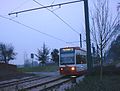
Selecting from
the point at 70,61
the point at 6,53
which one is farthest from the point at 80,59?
the point at 6,53

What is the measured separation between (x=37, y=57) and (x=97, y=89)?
261 feet

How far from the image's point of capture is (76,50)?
42.0m

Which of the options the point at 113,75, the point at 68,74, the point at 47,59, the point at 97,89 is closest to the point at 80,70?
the point at 68,74

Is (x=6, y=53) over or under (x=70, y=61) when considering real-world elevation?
over

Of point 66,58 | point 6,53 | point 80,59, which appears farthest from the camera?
point 6,53

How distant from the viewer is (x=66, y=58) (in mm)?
41906

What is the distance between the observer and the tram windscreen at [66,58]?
41.5 metres

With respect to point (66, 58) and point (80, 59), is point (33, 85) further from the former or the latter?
point (80, 59)

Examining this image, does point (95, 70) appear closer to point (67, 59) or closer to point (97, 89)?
point (97, 89)

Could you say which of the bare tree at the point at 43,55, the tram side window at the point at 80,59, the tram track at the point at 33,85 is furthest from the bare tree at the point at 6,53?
the tram track at the point at 33,85

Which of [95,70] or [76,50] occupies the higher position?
[76,50]

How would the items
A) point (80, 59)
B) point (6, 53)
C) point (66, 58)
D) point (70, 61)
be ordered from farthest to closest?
point (6, 53) < point (80, 59) < point (66, 58) < point (70, 61)

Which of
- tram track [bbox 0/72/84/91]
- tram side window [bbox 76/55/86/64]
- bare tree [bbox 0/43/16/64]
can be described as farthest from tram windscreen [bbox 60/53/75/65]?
bare tree [bbox 0/43/16/64]

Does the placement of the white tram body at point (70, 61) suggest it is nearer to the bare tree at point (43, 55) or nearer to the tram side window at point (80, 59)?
the tram side window at point (80, 59)
